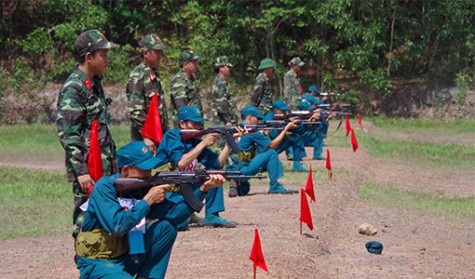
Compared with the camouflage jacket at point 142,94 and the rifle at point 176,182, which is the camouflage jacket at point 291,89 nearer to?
the camouflage jacket at point 142,94

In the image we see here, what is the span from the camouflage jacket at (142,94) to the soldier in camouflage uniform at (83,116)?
2784 mm

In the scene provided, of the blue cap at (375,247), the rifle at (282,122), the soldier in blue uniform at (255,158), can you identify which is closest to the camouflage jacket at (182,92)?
the soldier in blue uniform at (255,158)

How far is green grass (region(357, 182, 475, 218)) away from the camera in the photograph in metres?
16.0

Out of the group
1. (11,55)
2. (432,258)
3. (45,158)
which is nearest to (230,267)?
(432,258)

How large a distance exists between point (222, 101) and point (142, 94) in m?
6.11

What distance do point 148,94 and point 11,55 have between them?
94.9 feet

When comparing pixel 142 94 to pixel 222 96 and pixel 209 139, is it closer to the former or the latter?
pixel 209 139

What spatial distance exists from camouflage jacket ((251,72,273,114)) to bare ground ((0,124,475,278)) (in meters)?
4.44

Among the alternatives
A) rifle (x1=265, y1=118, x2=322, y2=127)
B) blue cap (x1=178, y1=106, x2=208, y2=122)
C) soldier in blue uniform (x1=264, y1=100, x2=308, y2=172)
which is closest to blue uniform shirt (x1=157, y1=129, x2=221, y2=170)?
blue cap (x1=178, y1=106, x2=208, y2=122)

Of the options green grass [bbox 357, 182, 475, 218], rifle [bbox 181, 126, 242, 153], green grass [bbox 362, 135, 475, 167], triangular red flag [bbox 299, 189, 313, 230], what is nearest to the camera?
rifle [bbox 181, 126, 242, 153]

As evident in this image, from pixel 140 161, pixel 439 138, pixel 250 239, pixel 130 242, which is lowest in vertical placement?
pixel 439 138

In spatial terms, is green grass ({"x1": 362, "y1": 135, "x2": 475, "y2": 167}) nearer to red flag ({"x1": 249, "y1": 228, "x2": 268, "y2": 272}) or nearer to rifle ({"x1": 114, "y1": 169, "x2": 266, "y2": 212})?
red flag ({"x1": 249, "y1": 228, "x2": 268, "y2": 272})

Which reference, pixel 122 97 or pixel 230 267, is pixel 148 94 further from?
pixel 122 97

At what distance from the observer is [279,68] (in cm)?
3822
